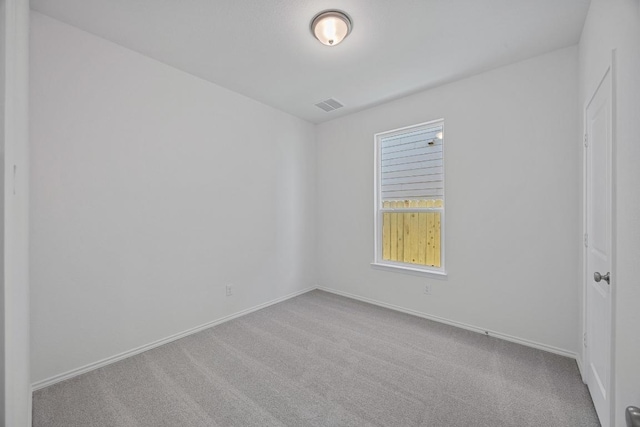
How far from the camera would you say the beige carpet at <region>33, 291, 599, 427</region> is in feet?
5.46

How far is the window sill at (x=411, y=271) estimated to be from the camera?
308 centimetres

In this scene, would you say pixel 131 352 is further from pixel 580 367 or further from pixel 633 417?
pixel 580 367

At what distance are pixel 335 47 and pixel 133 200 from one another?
2329 millimetres

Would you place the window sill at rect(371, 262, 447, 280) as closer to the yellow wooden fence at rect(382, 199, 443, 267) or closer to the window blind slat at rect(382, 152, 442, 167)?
the yellow wooden fence at rect(382, 199, 443, 267)

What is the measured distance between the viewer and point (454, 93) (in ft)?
9.70

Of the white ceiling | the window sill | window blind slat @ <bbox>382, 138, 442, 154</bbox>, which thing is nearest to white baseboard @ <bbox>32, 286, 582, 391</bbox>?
the window sill

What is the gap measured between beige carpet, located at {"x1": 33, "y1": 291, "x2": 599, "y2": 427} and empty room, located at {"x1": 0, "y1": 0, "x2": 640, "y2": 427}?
0.06ft

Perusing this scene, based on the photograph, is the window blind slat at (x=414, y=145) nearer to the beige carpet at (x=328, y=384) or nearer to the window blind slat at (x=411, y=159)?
the window blind slat at (x=411, y=159)

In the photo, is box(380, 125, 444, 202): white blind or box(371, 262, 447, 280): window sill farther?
box(380, 125, 444, 202): white blind

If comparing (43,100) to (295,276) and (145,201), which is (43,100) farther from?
(295,276)

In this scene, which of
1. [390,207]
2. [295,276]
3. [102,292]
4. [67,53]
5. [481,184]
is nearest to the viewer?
[67,53]

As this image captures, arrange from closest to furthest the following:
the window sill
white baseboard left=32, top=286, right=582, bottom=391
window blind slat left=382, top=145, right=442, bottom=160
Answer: white baseboard left=32, top=286, right=582, bottom=391
the window sill
window blind slat left=382, top=145, right=442, bottom=160

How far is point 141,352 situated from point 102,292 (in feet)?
2.21

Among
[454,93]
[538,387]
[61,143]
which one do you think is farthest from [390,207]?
[61,143]
